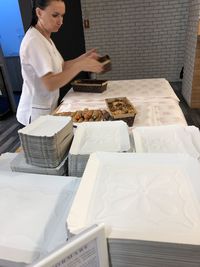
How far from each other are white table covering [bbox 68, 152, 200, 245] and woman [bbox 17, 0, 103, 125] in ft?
2.59

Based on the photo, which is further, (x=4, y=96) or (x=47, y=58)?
(x=4, y=96)

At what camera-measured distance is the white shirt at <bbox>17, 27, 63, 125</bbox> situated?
1288 millimetres

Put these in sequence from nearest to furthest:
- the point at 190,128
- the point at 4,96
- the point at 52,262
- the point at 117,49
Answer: the point at 52,262 → the point at 190,128 → the point at 4,96 → the point at 117,49

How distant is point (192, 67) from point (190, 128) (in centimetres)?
244

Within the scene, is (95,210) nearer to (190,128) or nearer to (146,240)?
(146,240)

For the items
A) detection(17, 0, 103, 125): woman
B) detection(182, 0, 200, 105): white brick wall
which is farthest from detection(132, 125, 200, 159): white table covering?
detection(182, 0, 200, 105): white brick wall

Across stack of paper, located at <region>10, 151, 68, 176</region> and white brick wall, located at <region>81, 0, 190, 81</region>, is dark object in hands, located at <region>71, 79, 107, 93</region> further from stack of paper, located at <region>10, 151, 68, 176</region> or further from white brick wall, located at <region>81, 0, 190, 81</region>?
white brick wall, located at <region>81, 0, 190, 81</region>

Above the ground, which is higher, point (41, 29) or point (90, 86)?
point (41, 29)

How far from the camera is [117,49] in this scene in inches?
170

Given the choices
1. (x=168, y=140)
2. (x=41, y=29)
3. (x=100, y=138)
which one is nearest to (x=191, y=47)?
(x=41, y=29)

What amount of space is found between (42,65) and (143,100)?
703 mm

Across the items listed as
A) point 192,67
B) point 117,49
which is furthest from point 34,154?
point 117,49

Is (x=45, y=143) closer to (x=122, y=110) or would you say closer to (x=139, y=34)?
(x=122, y=110)

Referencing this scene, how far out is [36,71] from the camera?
1.32 meters
